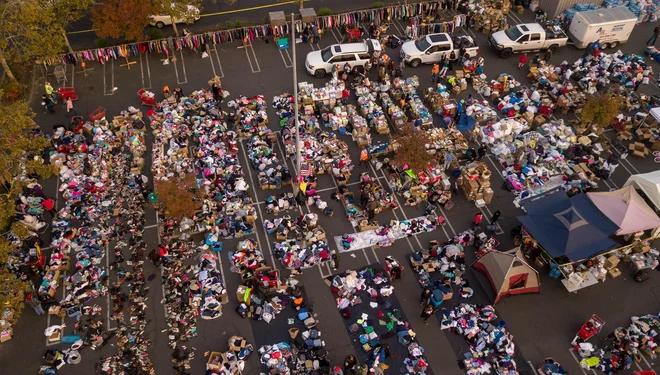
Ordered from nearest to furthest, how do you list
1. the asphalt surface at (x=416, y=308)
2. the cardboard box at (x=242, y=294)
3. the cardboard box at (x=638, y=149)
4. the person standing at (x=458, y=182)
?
1. the asphalt surface at (x=416, y=308)
2. the cardboard box at (x=242, y=294)
3. the person standing at (x=458, y=182)
4. the cardboard box at (x=638, y=149)

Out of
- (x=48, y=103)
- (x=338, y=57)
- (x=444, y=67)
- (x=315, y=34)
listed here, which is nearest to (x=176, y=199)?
(x=48, y=103)

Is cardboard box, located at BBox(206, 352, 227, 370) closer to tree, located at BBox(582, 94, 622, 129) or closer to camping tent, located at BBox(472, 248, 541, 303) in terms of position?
camping tent, located at BBox(472, 248, 541, 303)

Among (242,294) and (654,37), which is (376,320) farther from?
(654,37)

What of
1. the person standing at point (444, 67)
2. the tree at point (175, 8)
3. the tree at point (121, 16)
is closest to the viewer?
the tree at point (121, 16)

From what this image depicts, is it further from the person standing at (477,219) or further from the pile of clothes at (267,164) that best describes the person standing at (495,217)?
the pile of clothes at (267,164)

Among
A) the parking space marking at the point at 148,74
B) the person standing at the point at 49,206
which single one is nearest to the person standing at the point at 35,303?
the person standing at the point at 49,206

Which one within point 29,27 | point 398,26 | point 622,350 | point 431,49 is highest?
point 29,27

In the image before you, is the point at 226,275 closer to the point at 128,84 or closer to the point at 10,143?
the point at 10,143
